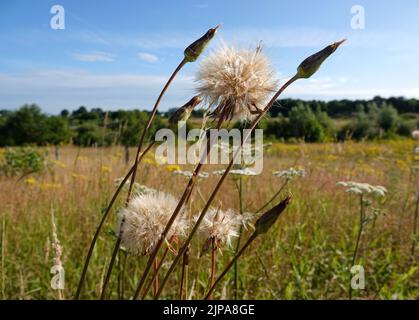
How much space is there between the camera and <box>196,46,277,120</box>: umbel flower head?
580mm

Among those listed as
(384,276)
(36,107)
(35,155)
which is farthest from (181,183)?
(36,107)

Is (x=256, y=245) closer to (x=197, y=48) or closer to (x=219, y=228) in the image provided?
(x=219, y=228)

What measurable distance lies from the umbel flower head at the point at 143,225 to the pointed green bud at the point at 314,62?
0.30m

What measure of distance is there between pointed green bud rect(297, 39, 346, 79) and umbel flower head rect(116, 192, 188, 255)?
0.30 m

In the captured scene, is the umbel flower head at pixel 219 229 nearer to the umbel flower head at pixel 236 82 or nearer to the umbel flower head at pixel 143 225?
the umbel flower head at pixel 143 225

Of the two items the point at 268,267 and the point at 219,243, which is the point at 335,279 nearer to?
the point at 268,267

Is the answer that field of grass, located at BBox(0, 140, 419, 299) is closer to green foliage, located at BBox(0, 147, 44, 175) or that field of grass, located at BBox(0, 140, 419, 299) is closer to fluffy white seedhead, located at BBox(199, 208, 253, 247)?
fluffy white seedhead, located at BBox(199, 208, 253, 247)

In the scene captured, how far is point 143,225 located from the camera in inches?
24.3

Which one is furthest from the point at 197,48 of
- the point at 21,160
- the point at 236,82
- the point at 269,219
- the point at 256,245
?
Result: the point at 21,160

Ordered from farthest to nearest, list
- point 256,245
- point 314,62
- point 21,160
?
point 21,160 < point 256,245 < point 314,62

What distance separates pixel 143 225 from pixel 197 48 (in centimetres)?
31

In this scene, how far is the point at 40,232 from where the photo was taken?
2.75 meters

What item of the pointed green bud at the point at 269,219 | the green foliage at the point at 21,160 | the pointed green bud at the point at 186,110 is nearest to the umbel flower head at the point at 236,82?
the pointed green bud at the point at 186,110
